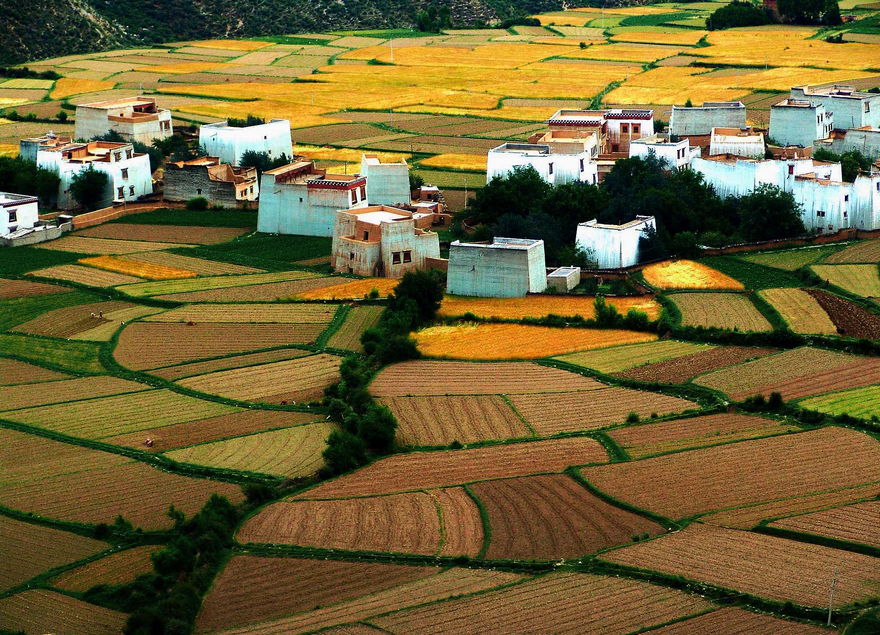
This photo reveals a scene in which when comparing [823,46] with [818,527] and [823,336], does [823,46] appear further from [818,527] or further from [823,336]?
[818,527]

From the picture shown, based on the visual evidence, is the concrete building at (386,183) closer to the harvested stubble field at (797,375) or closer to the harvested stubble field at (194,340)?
the harvested stubble field at (194,340)

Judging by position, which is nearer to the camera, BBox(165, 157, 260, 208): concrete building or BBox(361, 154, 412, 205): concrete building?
BBox(361, 154, 412, 205): concrete building

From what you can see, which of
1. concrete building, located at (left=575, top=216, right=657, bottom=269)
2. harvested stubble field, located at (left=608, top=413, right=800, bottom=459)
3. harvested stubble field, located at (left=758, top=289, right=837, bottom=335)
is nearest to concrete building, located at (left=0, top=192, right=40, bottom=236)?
concrete building, located at (left=575, top=216, right=657, bottom=269)

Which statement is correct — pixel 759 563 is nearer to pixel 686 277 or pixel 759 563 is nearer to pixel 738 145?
pixel 686 277

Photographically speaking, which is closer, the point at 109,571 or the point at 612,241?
the point at 109,571

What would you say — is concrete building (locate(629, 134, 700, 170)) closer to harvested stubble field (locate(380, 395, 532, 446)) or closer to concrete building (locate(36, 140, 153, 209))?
concrete building (locate(36, 140, 153, 209))

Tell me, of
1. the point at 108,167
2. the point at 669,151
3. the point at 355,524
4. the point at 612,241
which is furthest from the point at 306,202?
the point at 355,524

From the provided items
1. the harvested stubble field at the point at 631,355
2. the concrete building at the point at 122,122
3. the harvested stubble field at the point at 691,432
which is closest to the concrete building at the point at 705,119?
the concrete building at the point at 122,122
